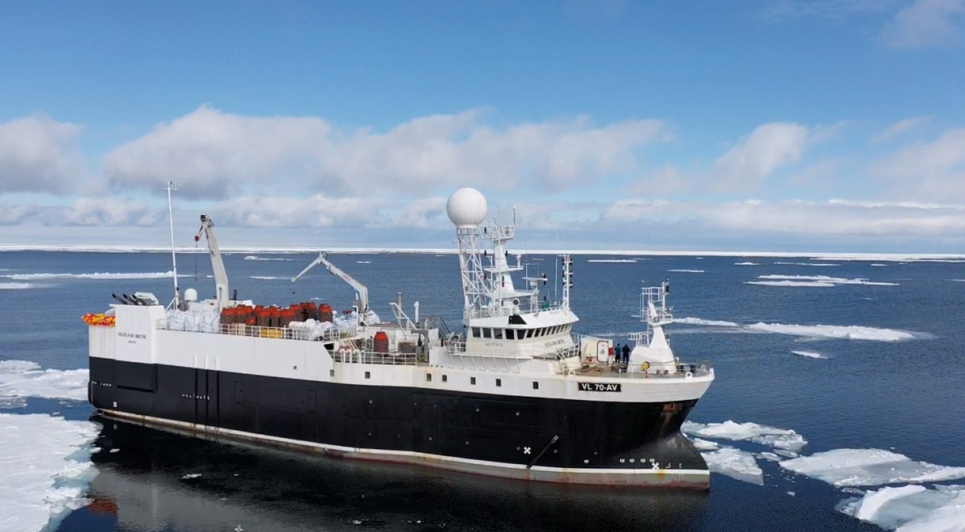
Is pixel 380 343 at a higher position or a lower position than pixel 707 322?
higher

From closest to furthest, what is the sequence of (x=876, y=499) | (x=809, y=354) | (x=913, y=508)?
(x=913, y=508)
(x=876, y=499)
(x=809, y=354)

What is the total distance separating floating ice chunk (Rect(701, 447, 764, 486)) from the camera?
25.0 meters

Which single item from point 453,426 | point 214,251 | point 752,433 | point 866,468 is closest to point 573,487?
point 453,426

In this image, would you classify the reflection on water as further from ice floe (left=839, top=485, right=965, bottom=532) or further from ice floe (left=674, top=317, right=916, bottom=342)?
ice floe (left=674, top=317, right=916, bottom=342)

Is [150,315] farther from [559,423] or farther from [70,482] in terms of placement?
[559,423]

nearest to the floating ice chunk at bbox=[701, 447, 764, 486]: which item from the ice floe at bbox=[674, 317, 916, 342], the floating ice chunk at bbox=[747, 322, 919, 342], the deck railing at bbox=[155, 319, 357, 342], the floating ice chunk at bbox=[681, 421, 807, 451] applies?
the floating ice chunk at bbox=[681, 421, 807, 451]

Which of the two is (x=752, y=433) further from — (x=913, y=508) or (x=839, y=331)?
(x=839, y=331)

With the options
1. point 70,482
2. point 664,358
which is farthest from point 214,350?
point 664,358

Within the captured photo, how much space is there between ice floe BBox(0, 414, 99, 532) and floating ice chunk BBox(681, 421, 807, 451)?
24.5 m

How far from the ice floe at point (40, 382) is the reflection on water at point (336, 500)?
12.2 m

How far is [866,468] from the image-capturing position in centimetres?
2547

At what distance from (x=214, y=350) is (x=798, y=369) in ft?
117

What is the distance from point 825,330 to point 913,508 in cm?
4437

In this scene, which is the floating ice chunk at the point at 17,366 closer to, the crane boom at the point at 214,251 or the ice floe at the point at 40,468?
the ice floe at the point at 40,468
